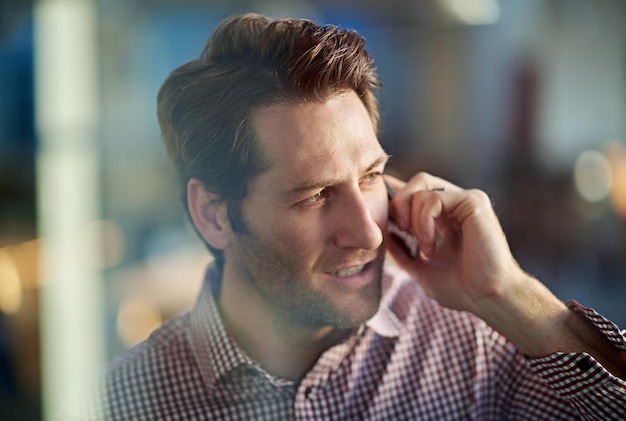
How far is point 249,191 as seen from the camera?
2.63 ft

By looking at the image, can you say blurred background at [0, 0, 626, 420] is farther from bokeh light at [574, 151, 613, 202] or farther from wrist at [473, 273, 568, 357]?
bokeh light at [574, 151, 613, 202]

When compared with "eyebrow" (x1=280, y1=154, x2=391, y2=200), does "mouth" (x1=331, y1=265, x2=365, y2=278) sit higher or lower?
lower

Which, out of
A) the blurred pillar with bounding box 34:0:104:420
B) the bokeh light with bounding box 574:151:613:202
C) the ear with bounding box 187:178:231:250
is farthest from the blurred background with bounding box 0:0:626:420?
the bokeh light with bounding box 574:151:613:202

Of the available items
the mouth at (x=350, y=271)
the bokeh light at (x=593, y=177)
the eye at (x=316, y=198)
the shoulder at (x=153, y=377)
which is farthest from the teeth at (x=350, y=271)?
the bokeh light at (x=593, y=177)

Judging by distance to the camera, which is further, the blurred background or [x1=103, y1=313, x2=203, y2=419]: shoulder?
the blurred background

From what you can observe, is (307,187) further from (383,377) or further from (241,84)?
(383,377)

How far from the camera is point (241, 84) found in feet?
2.50

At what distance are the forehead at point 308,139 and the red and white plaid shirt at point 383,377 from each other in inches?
9.3

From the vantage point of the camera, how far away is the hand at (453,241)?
0.90 metres

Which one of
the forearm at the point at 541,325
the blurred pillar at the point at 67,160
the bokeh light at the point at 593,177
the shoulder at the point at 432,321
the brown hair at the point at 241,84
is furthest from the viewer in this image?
the bokeh light at the point at 593,177

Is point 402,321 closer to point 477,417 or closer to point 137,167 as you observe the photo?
point 477,417

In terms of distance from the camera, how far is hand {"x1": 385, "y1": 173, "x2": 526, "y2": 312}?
90 centimetres

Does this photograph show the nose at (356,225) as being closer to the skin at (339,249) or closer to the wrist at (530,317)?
the skin at (339,249)

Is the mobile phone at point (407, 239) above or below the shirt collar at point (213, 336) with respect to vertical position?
above
